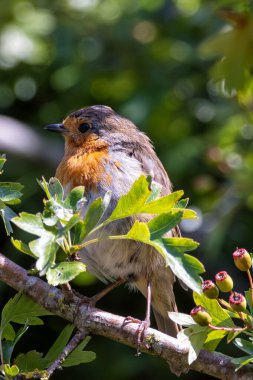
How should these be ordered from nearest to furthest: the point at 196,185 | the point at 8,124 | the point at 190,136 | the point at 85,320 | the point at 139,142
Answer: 1. the point at 85,320
2. the point at 139,142
3. the point at 196,185
4. the point at 190,136
5. the point at 8,124

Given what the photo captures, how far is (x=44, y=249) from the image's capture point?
8.93ft

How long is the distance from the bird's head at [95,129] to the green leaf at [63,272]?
7.02 ft

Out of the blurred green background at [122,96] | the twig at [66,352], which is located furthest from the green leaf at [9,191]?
the blurred green background at [122,96]

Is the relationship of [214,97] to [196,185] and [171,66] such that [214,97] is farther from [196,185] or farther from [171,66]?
[196,185]

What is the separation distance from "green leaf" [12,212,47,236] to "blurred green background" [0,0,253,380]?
308 centimetres

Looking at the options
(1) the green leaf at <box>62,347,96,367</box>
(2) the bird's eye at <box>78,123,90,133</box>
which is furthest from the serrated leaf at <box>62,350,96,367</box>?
(2) the bird's eye at <box>78,123,90,133</box>

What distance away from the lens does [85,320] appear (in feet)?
11.1

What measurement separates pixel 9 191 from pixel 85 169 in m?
1.51

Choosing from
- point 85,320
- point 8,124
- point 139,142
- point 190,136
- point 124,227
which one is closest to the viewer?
point 85,320

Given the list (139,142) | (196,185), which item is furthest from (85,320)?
(196,185)

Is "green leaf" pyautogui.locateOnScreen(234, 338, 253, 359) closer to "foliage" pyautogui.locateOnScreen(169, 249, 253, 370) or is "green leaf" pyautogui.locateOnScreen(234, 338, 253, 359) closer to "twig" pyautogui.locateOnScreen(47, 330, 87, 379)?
"foliage" pyautogui.locateOnScreen(169, 249, 253, 370)

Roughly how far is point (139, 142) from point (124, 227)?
3.00 ft

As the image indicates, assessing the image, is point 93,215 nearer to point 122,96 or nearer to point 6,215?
point 6,215

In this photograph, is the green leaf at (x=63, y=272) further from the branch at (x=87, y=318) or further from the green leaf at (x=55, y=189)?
the branch at (x=87, y=318)
